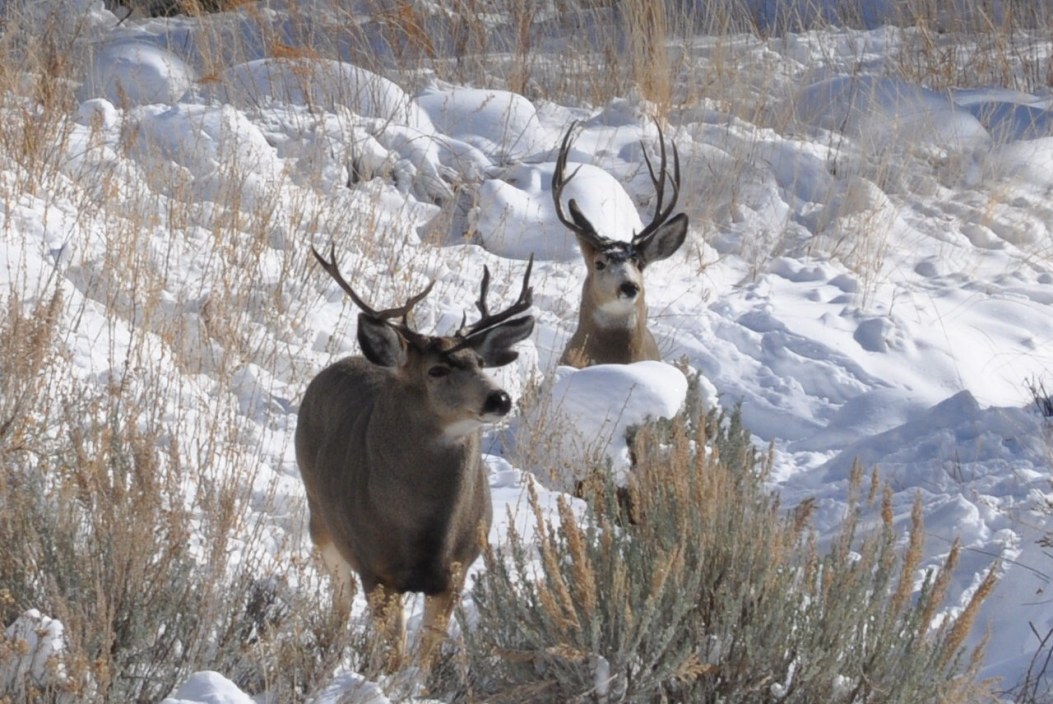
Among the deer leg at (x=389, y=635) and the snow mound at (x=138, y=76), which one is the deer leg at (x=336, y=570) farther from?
the snow mound at (x=138, y=76)

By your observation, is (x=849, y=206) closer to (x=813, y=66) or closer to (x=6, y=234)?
(x=813, y=66)

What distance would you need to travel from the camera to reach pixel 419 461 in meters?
4.91

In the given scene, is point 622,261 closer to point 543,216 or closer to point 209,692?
point 543,216

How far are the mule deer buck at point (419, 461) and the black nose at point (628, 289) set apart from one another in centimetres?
266

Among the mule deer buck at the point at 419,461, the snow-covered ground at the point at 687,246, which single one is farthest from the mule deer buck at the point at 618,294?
the mule deer buck at the point at 419,461

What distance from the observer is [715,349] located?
28.8 ft

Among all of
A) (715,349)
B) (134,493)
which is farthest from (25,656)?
(715,349)

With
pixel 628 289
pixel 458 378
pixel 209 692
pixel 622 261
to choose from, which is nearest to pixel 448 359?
pixel 458 378

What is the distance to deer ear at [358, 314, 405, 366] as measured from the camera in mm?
4801

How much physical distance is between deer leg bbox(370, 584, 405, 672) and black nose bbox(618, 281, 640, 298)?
11.4 feet

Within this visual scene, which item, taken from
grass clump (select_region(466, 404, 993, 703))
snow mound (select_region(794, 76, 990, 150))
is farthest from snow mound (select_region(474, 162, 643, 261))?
grass clump (select_region(466, 404, 993, 703))

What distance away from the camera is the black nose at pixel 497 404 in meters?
4.62

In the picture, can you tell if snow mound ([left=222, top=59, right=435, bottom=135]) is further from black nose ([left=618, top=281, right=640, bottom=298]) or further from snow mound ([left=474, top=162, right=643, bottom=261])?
black nose ([left=618, top=281, right=640, bottom=298])

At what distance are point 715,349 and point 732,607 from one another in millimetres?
5005
